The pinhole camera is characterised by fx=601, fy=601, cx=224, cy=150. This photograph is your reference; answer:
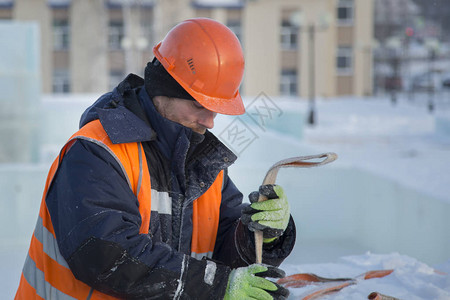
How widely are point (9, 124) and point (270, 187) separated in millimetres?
7720

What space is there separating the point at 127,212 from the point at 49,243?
31 cm

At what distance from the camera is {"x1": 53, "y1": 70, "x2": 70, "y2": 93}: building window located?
33.8 m

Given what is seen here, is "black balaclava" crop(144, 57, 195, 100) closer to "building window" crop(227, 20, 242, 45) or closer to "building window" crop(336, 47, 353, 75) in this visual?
"building window" crop(227, 20, 242, 45)

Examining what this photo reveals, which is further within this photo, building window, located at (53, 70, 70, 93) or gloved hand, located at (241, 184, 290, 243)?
building window, located at (53, 70, 70, 93)

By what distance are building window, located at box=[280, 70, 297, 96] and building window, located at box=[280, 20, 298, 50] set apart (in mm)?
1412

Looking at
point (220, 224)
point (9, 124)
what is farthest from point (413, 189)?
point (9, 124)

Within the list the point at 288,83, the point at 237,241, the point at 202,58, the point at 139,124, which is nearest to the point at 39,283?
the point at 139,124

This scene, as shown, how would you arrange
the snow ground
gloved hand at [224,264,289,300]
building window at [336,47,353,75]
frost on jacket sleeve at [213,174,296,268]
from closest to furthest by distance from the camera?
gloved hand at [224,264,289,300], frost on jacket sleeve at [213,174,296,268], the snow ground, building window at [336,47,353,75]

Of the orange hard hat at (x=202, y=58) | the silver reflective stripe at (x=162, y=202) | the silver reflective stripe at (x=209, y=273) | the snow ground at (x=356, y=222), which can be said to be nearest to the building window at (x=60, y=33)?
the snow ground at (x=356, y=222)

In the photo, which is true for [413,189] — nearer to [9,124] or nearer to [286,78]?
[9,124]

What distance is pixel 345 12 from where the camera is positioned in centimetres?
3600

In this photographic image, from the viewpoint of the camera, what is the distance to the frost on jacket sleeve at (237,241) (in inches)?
92.3

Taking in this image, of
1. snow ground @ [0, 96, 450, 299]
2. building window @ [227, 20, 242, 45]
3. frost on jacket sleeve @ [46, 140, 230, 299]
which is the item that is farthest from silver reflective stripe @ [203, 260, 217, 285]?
building window @ [227, 20, 242, 45]

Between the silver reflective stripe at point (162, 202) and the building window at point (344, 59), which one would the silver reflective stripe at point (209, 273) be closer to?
the silver reflective stripe at point (162, 202)
